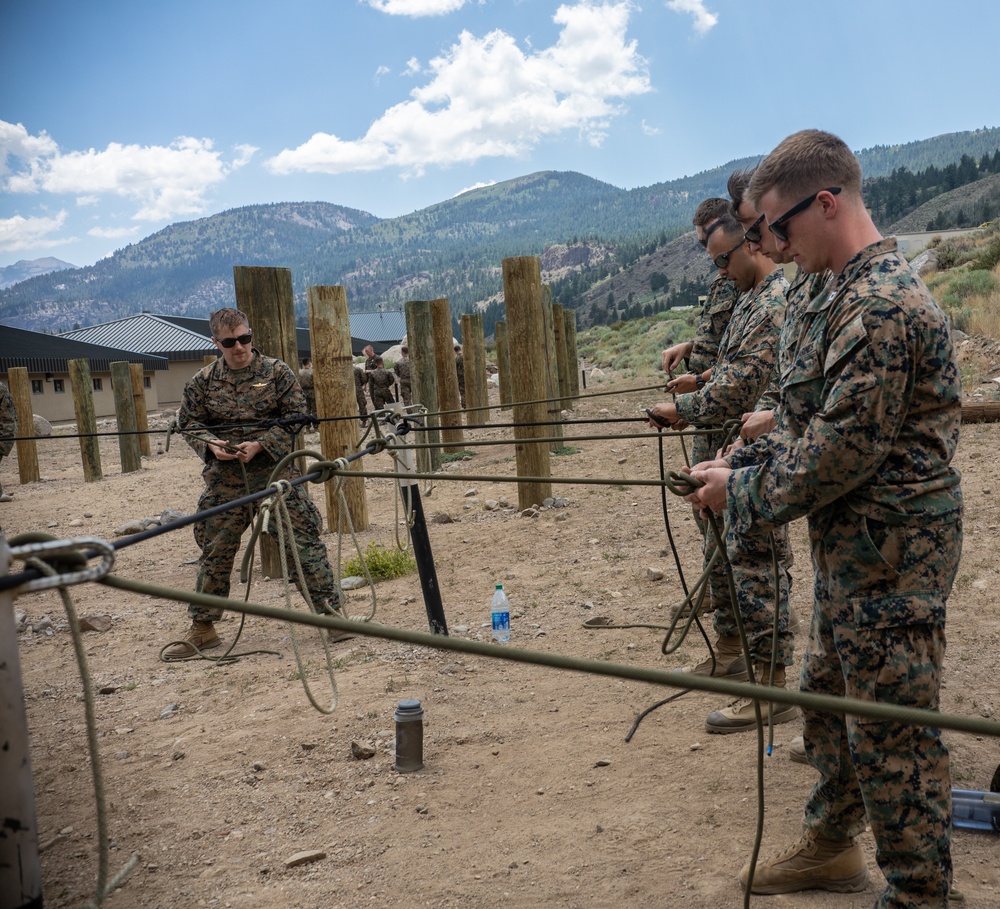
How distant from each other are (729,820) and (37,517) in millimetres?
10216

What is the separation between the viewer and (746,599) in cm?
386

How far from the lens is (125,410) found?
15.1 m

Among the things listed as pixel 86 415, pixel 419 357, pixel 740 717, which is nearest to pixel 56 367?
pixel 86 415

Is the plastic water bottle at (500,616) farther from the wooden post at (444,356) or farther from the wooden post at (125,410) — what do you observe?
the wooden post at (125,410)

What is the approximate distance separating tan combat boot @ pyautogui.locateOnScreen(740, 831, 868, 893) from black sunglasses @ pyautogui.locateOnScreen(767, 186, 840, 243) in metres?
1.65

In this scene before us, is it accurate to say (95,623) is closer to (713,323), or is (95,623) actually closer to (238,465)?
(238,465)

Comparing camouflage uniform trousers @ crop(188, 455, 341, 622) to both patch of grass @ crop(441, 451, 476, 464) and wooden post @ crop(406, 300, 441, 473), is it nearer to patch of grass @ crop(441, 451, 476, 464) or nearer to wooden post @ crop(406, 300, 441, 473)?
wooden post @ crop(406, 300, 441, 473)

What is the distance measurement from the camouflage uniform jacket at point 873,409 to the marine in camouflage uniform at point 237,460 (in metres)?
3.90

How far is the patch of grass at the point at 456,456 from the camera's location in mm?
12695

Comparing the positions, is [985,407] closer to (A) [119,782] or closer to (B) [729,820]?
(B) [729,820]

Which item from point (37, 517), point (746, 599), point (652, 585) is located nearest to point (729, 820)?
point (746, 599)

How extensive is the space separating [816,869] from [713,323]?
9.02 feet

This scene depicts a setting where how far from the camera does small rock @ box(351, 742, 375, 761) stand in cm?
388

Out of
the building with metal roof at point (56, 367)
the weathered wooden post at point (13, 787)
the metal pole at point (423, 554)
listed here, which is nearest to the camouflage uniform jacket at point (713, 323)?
the metal pole at point (423, 554)
